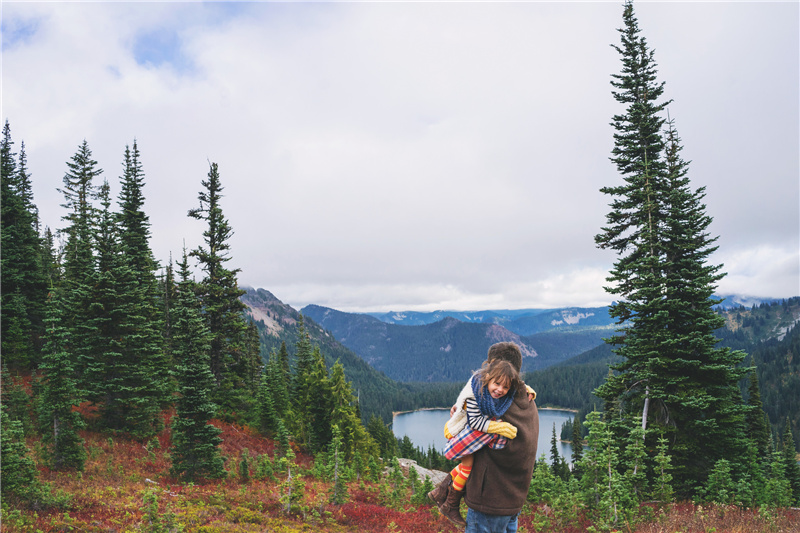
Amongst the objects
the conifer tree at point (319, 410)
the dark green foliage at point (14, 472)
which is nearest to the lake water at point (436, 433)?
the conifer tree at point (319, 410)

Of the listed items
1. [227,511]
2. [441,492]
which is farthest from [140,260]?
[441,492]

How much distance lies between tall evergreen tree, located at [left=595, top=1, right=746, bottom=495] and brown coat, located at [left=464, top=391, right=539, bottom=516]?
11.8 meters

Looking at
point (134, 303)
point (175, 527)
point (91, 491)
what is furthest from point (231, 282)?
point (175, 527)

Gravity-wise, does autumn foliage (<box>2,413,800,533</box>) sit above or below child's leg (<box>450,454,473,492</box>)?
below

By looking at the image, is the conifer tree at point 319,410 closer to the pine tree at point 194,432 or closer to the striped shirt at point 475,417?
the pine tree at point 194,432

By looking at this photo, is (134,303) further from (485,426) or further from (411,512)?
(485,426)

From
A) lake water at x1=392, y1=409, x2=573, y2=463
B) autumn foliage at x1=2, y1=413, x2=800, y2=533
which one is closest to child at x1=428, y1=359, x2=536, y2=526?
autumn foliage at x1=2, y1=413, x2=800, y2=533

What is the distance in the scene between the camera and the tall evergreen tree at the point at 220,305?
83.9ft

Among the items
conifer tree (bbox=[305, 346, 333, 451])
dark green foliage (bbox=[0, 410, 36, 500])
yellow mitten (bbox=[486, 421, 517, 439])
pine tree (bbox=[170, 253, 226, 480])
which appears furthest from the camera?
conifer tree (bbox=[305, 346, 333, 451])

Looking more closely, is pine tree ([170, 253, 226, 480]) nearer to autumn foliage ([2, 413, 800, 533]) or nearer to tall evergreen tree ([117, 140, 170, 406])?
autumn foliage ([2, 413, 800, 533])

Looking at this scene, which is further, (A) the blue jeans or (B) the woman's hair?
(A) the blue jeans

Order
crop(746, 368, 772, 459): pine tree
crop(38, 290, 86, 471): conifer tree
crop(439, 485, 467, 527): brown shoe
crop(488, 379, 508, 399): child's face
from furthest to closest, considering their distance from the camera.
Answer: crop(746, 368, 772, 459): pine tree → crop(38, 290, 86, 471): conifer tree → crop(439, 485, 467, 527): brown shoe → crop(488, 379, 508, 399): child's face

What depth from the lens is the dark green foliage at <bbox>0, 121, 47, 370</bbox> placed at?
2442cm

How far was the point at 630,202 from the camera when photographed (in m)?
14.6
